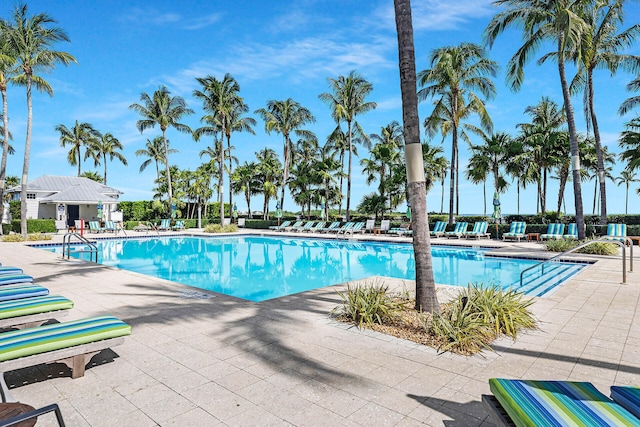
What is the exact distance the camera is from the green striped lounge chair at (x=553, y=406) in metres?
1.91

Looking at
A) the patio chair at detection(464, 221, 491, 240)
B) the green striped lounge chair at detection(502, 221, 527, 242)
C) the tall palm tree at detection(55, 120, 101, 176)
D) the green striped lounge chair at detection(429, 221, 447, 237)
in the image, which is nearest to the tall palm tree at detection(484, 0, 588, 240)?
the green striped lounge chair at detection(502, 221, 527, 242)

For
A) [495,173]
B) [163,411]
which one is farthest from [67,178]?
[163,411]

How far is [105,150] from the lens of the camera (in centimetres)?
4209

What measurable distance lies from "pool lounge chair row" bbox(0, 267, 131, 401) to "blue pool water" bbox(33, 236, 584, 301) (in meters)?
5.08

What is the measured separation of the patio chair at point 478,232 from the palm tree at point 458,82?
1.56m

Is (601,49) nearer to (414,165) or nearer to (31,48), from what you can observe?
(414,165)

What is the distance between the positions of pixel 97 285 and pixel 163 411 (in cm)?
608

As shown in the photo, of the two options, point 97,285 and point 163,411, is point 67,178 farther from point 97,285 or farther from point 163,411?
point 163,411

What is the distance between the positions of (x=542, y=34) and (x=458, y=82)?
243 inches

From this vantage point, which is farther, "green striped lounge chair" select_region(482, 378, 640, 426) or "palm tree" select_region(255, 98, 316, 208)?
"palm tree" select_region(255, 98, 316, 208)

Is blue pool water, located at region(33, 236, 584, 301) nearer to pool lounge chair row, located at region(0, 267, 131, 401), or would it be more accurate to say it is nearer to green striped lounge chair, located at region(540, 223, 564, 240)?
green striped lounge chair, located at region(540, 223, 564, 240)

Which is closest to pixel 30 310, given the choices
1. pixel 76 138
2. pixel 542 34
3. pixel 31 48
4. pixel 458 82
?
pixel 542 34

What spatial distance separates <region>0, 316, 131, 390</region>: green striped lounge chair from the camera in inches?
120

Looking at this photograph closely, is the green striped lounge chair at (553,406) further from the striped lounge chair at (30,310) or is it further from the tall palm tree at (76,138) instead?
the tall palm tree at (76,138)
